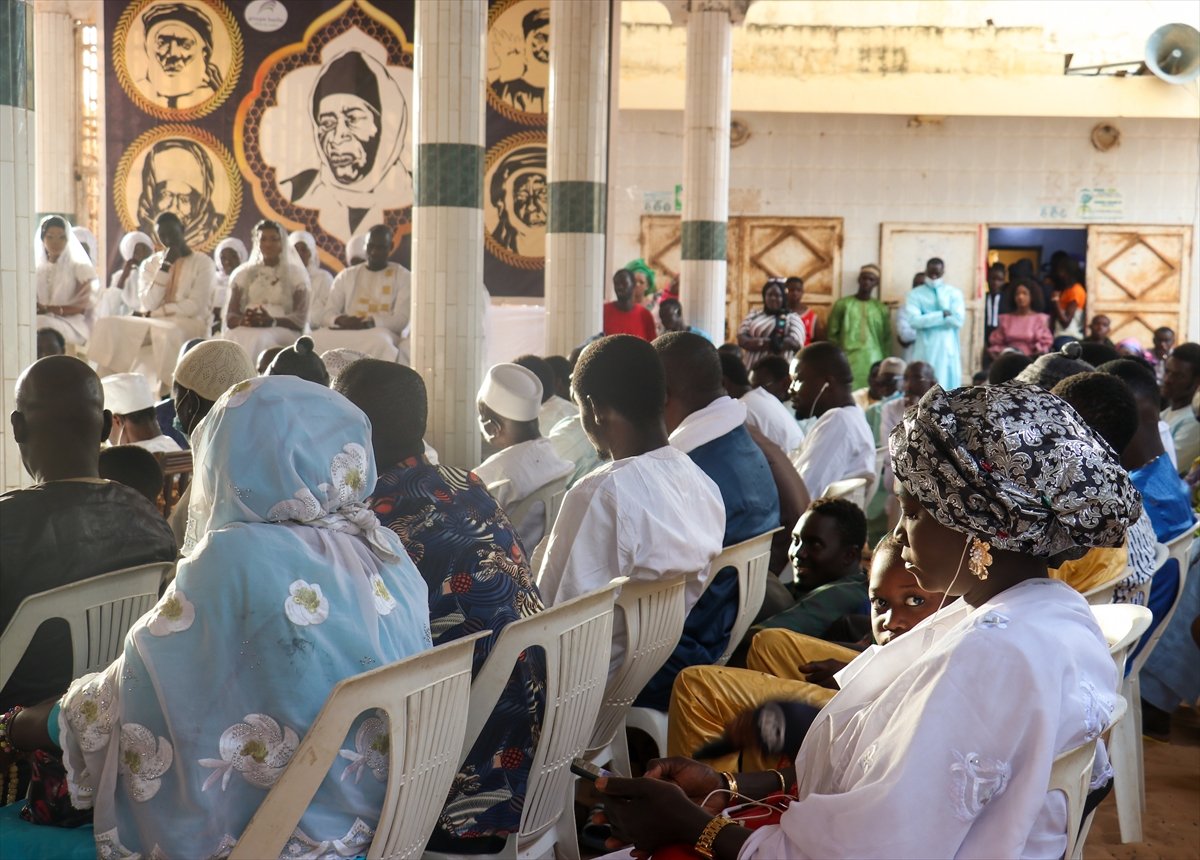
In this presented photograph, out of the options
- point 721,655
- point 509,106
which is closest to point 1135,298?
point 509,106

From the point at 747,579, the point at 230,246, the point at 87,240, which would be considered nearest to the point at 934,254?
the point at 230,246

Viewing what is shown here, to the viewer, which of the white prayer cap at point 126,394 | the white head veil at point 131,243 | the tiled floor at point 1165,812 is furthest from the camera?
the white head veil at point 131,243

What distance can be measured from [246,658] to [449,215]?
5445mm

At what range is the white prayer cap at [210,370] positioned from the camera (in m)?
4.16

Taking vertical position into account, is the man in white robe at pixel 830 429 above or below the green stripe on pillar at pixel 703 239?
below

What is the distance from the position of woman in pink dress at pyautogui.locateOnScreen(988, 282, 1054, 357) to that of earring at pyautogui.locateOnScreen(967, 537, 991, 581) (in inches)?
538

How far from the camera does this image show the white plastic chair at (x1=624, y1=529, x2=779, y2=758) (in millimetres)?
3518

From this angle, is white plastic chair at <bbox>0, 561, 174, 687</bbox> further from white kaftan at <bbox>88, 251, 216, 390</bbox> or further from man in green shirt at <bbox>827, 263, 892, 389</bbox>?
man in green shirt at <bbox>827, 263, 892, 389</bbox>

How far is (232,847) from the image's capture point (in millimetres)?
2061

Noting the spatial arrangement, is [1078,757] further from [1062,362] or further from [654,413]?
[1062,362]

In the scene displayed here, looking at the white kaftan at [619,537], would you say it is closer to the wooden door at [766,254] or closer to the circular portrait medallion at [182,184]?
the circular portrait medallion at [182,184]

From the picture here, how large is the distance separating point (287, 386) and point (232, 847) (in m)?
0.73

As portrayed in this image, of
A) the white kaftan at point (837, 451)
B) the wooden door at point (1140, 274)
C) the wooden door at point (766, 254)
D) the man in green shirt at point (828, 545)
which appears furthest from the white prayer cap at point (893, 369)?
the wooden door at point (1140, 274)

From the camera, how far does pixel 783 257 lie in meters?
17.1
